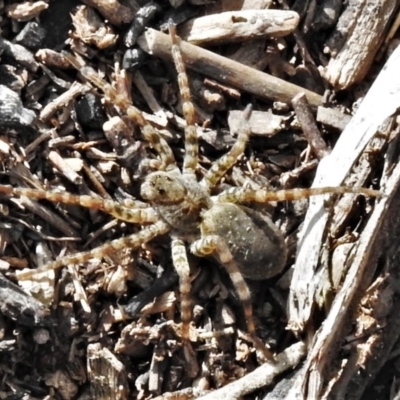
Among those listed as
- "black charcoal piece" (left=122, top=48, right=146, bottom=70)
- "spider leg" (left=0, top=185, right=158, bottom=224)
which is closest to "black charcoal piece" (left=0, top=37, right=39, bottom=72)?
"black charcoal piece" (left=122, top=48, right=146, bottom=70)

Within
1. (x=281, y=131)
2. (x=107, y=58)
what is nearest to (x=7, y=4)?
(x=107, y=58)

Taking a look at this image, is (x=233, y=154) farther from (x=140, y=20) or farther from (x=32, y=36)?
(x=32, y=36)

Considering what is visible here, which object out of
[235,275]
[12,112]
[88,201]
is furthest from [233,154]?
[12,112]

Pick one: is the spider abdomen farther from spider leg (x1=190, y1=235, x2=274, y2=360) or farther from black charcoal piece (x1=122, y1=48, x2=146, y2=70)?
black charcoal piece (x1=122, y1=48, x2=146, y2=70)

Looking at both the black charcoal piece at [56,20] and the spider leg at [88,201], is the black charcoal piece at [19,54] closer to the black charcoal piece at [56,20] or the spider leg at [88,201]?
the black charcoal piece at [56,20]

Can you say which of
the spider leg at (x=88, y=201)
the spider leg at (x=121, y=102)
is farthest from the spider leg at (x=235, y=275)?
the spider leg at (x=121, y=102)

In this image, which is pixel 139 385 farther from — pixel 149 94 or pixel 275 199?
pixel 149 94
